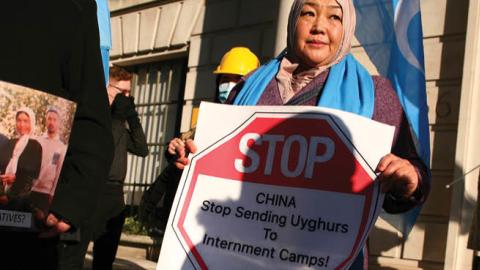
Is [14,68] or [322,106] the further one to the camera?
[322,106]

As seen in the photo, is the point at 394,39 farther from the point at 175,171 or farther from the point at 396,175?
the point at 396,175

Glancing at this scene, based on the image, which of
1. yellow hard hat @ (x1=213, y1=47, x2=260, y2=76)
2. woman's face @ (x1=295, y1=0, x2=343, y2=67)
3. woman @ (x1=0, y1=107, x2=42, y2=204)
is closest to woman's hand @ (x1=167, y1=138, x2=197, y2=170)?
woman's face @ (x1=295, y1=0, x2=343, y2=67)

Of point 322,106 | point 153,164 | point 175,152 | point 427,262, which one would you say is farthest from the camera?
point 153,164

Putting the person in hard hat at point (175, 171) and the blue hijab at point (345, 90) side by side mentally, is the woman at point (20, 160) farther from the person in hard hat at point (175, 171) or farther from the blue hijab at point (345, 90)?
the blue hijab at point (345, 90)

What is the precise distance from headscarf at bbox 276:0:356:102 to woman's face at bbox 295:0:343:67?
0.01 m

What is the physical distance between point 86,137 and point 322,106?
0.70 metres

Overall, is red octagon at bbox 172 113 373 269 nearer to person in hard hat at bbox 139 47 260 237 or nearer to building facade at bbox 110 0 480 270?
person in hard hat at bbox 139 47 260 237

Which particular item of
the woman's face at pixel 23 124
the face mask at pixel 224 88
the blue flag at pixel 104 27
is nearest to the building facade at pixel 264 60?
the face mask at pixel 224 88

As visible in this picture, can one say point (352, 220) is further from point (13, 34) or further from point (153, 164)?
point (153, 164)

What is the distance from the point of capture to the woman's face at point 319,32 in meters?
2.46

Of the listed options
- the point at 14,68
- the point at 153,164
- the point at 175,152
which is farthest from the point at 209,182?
the point at 153,164

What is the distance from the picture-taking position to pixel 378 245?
7578 mm

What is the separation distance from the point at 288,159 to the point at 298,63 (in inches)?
15.5

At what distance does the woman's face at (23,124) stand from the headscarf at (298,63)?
857mm
